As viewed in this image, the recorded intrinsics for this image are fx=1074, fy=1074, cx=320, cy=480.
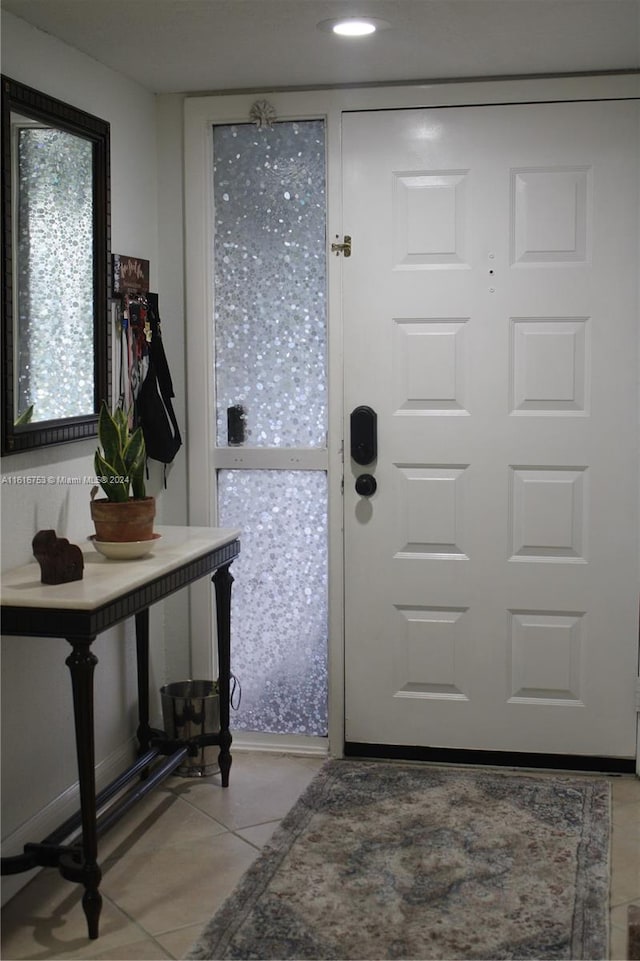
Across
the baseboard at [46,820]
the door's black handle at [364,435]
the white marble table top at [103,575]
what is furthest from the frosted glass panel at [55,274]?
the baseboard at [46,820]

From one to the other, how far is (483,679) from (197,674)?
103 centimetres

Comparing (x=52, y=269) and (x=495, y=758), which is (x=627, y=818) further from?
(x=52, y=269)

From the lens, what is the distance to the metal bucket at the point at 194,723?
365 centimetres

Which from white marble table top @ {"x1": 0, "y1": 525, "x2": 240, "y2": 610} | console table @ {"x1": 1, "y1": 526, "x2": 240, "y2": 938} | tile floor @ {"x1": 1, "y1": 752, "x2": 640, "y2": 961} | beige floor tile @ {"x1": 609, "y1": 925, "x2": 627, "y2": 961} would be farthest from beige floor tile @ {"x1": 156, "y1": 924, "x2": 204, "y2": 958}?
beige floor tile @ {"x1": 609, "y1": 925, "x2": 627, "y2": 961}

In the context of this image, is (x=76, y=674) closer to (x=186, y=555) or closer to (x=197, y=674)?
(x=186, y=555)

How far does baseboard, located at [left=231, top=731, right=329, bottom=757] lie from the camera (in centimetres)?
381

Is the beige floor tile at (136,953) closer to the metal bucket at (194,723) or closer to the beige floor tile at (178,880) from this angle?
the beige floor tile at (178,880)

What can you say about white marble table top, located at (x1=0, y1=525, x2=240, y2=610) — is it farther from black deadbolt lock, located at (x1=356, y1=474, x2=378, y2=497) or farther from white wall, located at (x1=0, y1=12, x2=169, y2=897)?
black deadbolt lock, located at (x1=356, y1=474, x2=378, y2=497)

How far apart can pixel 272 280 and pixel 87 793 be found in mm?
1875

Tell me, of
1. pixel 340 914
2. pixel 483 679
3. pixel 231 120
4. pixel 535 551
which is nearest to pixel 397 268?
pixel 231 120

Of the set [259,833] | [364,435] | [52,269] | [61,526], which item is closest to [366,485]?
[364,435]

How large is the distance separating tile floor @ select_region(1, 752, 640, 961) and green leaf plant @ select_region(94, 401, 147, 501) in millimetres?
1012

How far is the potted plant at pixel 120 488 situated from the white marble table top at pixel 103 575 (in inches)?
3.2

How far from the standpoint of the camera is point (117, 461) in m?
3.00
